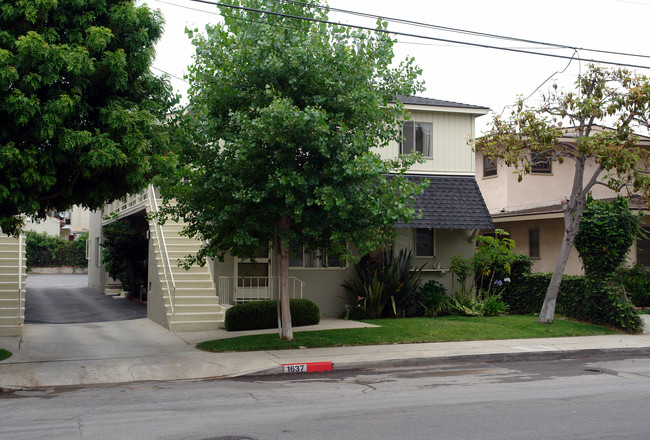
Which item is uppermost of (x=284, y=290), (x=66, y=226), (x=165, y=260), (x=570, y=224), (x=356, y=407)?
(x=66, y=226)

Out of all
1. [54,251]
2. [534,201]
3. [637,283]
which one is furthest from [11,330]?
[54,251]

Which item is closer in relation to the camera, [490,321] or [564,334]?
[564,334]

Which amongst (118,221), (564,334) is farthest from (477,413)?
(118,221)

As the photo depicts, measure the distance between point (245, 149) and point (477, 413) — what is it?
6320 millimetres

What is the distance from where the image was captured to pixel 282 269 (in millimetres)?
13266

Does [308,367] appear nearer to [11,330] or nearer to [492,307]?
[11,330]

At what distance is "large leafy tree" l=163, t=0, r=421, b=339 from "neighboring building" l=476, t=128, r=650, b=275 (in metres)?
12.4

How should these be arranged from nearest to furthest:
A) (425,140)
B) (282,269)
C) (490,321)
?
(282,269) < (490,321) < (425,140)

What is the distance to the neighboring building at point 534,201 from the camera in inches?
921

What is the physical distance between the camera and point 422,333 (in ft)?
47.2

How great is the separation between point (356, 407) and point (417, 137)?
1303cm

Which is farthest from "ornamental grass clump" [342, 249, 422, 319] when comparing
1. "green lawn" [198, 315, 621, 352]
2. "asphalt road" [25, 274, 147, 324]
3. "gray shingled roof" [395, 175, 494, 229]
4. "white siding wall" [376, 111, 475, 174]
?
"asphalt road" [25, 274, 147, 324]

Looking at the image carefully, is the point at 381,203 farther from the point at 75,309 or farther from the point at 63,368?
the point at 75,309

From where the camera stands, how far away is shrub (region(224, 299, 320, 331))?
50.2 feet
